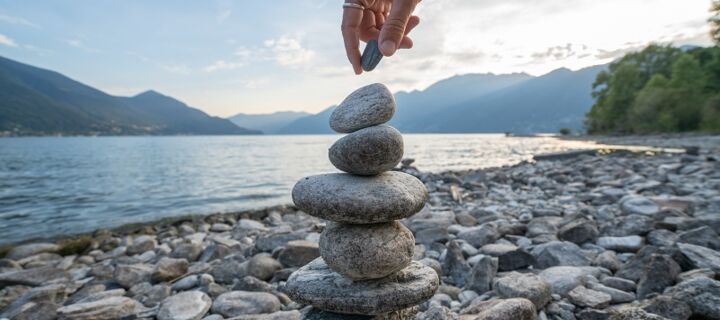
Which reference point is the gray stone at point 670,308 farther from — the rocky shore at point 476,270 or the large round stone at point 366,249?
the large round stone at point 366,249

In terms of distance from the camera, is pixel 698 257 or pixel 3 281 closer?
pixel 698 257

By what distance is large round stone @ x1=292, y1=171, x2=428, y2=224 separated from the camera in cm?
281

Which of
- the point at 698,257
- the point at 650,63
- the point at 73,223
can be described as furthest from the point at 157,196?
the point at 650,63

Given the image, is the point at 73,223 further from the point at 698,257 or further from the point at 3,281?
the point at 698,257

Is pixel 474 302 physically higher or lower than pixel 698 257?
lower

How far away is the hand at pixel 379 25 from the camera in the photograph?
2289mm

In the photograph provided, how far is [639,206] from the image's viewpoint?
25.0 ft

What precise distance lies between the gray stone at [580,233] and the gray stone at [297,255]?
4.10 m

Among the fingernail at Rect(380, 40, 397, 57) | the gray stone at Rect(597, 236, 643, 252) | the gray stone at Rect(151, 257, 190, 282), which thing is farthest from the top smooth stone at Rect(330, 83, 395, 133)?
the gray stone at Rect(597, 236, 643, 252)

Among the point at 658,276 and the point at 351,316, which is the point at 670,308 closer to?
the point at 658,276

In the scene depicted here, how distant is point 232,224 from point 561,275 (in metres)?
10.3

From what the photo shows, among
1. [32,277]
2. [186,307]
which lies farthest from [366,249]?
[32,277]

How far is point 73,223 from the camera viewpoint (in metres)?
13.6

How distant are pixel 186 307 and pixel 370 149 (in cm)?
329
